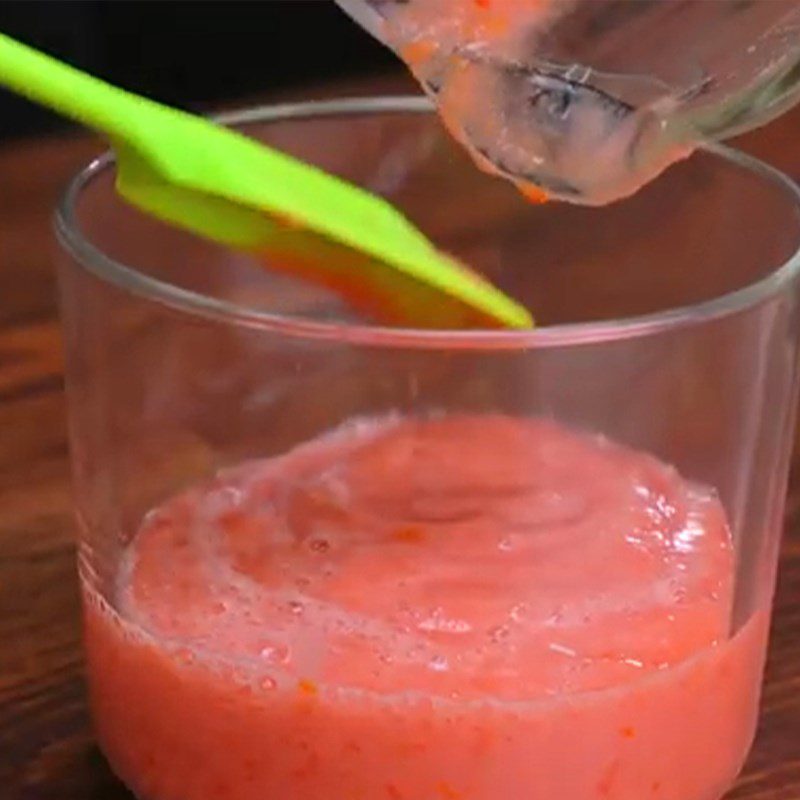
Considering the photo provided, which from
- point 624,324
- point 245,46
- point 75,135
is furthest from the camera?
point 245,46

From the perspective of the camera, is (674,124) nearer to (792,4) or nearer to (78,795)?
(792,4)

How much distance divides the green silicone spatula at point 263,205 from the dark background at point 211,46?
87 centimetres

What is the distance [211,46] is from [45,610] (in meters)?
0.87

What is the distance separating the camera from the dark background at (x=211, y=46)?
50.4 inches

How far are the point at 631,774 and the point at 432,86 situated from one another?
0.15m

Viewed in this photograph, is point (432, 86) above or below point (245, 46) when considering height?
above

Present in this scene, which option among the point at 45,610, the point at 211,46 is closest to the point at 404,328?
the point at 45,610

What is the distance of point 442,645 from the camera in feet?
1.24

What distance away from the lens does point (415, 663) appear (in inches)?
14.7

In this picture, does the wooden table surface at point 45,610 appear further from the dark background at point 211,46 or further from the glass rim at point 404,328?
the dark background at point 211,46

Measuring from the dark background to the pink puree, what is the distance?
885 mm

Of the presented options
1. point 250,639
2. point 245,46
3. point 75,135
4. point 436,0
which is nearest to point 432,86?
point 436,0

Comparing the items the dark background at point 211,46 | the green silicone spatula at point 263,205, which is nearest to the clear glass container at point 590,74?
the green silicone spatula at point 263,205

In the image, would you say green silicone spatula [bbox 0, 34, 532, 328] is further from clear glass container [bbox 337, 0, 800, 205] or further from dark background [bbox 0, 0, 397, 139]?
dark background [bbox 0, 0, 397, 139]
